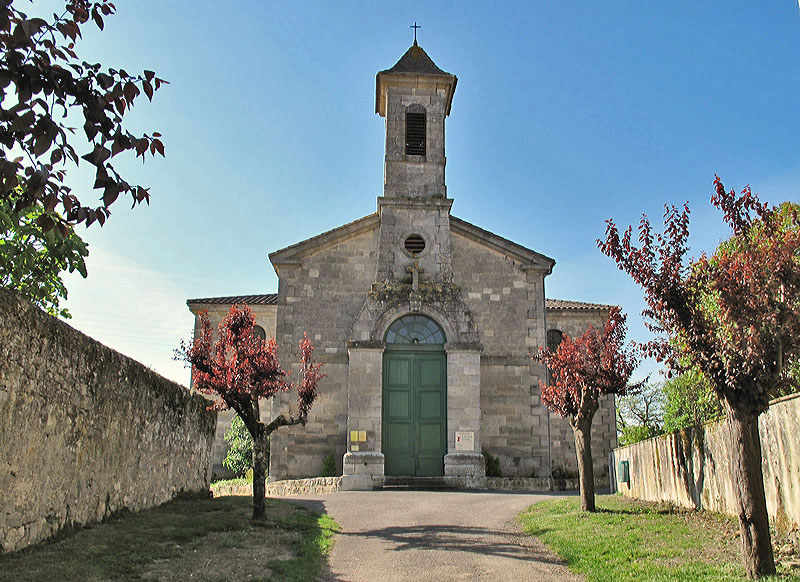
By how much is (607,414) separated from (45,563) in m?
23.9

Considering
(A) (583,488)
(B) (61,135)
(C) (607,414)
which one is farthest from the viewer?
(C) (607,414)

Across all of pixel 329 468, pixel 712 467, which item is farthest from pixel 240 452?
pixel 712 467

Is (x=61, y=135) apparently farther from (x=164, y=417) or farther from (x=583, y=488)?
(x=583, y=488)

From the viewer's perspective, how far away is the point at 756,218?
7922 millimetres

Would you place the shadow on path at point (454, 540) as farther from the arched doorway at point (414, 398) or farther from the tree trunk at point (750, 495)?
the arched doorway at point (414, 398)

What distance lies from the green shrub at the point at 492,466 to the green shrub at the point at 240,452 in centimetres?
801

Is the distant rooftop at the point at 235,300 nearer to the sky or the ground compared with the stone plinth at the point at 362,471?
nearer to the sky

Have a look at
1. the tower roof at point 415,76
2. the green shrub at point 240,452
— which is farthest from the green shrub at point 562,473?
the tower roof at point 415,76

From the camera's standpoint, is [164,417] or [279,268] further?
[279,268]

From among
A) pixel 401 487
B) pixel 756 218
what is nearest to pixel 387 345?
pixel 401 487

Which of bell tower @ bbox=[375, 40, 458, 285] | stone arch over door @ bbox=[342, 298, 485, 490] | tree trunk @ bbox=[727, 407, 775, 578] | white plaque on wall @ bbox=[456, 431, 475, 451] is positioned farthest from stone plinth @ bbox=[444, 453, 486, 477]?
tree trunk @ bbox=[727, 407, 775, 578]

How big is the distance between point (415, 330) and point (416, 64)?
369 inches

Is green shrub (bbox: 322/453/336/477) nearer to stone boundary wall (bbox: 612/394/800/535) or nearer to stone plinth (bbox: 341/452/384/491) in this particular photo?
stone plinth (bbox: 341/452/384/491)

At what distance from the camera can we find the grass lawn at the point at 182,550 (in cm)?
732
